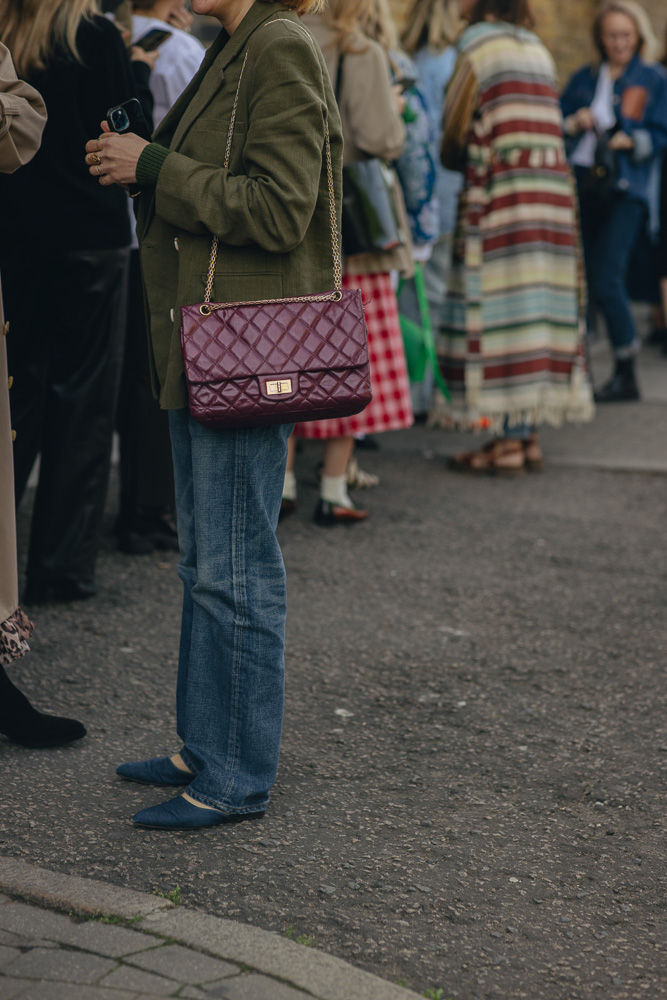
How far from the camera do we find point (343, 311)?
2.66 m

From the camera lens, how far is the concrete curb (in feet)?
7.09

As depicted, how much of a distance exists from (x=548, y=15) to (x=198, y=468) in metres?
9.89

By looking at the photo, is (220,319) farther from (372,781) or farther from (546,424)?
(546,424)

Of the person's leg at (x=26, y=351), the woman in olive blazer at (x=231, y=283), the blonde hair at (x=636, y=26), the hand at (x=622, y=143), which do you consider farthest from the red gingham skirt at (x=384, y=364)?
the blonde hair at (x=636, y=26)

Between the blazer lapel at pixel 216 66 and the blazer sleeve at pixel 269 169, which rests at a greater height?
the blazer lapel at pixel 216 66

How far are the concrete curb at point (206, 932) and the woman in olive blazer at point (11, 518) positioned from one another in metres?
0.63

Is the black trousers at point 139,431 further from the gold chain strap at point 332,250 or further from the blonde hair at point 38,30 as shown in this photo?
the gold chain strap at point 332,250

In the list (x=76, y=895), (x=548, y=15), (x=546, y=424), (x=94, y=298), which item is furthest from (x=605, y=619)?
(x=548, y=15)

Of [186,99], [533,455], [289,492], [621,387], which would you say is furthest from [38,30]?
[621,387]

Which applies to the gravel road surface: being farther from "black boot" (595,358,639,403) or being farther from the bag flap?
"black boot" (595,358,639,403)

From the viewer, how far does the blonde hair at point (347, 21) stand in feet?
16.6

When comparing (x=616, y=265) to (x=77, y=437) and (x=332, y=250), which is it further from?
(x=332, y=250)

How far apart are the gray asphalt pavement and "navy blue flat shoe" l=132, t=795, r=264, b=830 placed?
0.09 feet

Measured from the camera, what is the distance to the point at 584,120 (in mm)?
8078
